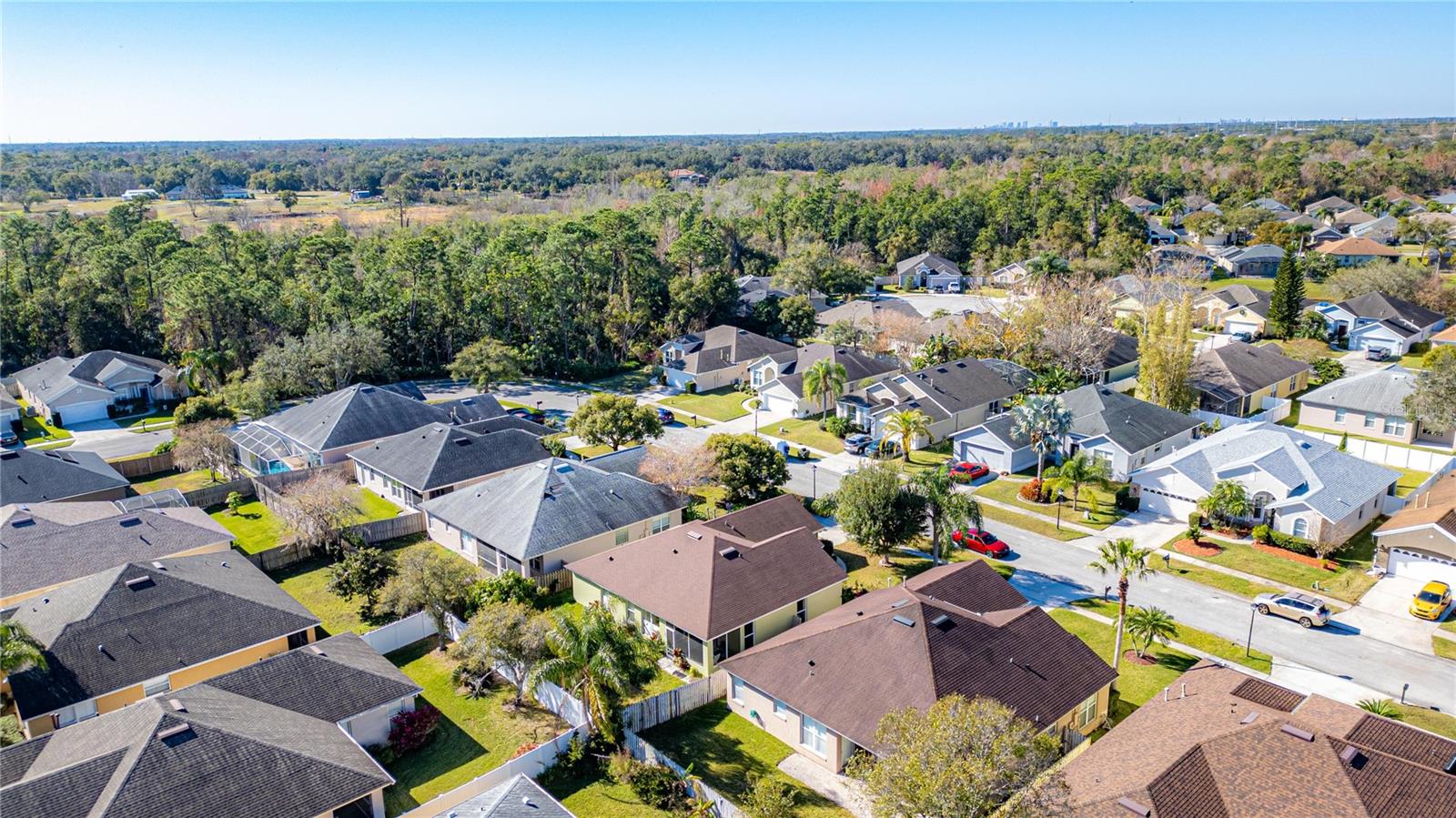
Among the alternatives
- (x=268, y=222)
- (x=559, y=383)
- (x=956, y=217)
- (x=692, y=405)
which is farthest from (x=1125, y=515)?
(x=268, y=222)

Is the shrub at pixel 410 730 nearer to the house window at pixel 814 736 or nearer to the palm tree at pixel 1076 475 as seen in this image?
the house window at pixel 814 736

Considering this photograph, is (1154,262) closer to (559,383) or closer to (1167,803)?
(559,383)

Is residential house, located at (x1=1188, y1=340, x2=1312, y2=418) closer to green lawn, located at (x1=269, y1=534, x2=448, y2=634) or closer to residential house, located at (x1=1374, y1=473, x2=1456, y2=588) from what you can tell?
residential house, located at (x1=1374, y1=473, x2=1456, y2=588)

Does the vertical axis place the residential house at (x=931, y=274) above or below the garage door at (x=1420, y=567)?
above

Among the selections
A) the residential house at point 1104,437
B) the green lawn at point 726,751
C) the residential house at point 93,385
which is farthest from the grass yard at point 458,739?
the residential house at point 93,385

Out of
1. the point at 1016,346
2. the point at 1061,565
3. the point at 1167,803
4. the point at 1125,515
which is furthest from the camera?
the point at 1016,346

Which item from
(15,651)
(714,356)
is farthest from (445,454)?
(714,356)
